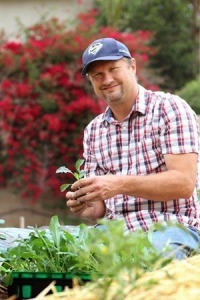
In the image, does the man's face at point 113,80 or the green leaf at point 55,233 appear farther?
the man's face at point 113,80

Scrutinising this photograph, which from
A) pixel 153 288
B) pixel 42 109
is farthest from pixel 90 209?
pixel 42 109

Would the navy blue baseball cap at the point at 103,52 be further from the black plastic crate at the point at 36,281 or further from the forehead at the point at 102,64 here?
the black plastic crate at the point at 36,281

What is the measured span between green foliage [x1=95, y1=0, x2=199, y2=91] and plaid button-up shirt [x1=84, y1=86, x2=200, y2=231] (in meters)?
10.2

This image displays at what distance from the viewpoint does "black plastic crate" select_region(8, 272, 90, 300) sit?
2780 millimetres

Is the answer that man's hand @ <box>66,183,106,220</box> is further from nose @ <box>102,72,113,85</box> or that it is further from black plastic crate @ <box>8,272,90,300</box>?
black plastic crate @ <box>8,272,90,300</box>

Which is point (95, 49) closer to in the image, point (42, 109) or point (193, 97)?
point (193, 97)

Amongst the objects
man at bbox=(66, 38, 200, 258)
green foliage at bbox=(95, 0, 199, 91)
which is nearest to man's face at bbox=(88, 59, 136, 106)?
man at bbox=(66, 38, 200, 258)

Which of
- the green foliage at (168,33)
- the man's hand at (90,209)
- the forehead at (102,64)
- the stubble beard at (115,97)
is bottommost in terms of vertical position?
the man's hand at (90,209)

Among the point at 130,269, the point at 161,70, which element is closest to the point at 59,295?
the point at 130,269

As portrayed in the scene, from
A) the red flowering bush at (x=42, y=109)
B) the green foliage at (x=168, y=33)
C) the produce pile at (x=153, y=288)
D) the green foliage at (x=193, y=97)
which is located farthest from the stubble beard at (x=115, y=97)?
the green foliage at (x=168, y=33)

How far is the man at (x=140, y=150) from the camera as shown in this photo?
149 inches

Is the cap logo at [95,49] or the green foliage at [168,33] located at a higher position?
the green foliage at [168,33]

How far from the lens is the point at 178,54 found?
1466cm

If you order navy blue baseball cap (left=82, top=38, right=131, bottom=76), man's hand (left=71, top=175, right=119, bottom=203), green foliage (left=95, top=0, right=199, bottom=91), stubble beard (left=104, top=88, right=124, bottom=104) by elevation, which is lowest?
man's hand (left=71, top=175, right=119, bottom=203)
